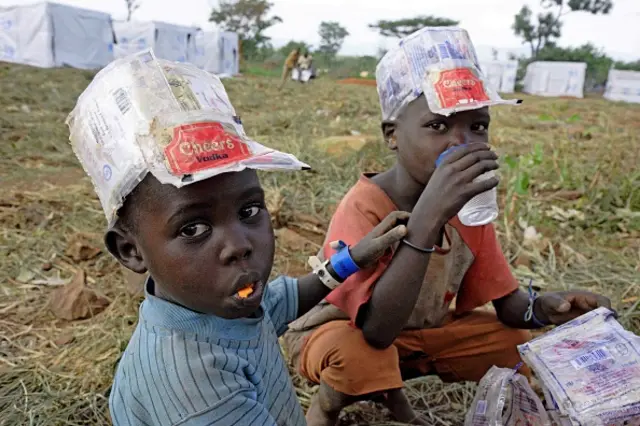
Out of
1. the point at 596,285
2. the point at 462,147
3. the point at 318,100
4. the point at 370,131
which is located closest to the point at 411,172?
the point at 462,147

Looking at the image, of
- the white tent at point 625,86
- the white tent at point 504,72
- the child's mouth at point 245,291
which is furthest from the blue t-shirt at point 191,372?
the white tent at point 504,72

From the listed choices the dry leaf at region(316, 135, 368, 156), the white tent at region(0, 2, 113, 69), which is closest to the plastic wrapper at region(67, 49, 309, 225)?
the dry leaf at region(316, 135, 368, 156)

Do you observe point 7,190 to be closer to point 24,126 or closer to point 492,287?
point 24,126

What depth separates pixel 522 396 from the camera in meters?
1.45

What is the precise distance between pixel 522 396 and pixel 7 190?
3.96 metres

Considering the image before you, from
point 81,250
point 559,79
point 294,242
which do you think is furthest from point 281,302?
point 559,79

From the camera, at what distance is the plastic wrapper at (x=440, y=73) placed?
58.7 inches

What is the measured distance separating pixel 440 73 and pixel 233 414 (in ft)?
3.53

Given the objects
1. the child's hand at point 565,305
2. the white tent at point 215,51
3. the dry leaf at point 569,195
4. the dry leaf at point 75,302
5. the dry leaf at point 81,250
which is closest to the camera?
the child's hand at point 565,305

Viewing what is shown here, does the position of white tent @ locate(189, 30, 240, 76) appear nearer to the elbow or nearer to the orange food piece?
the elbow

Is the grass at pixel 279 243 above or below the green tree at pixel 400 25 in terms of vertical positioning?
below

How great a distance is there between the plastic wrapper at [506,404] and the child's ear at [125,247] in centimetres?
97

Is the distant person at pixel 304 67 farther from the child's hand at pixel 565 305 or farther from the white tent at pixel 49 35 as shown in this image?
the child's hand at pixel 565 305

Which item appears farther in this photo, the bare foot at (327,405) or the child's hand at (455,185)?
the bare foot at (327,405)
